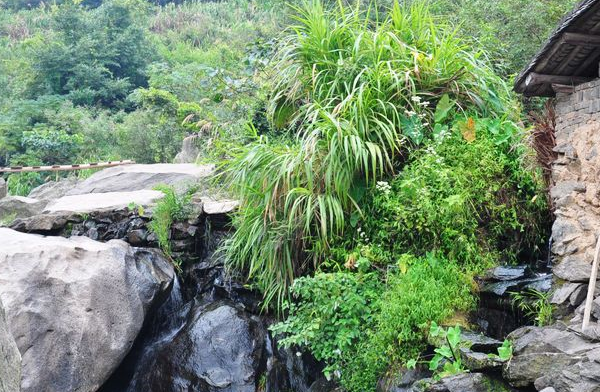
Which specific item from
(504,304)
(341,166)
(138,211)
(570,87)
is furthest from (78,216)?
(570,87)

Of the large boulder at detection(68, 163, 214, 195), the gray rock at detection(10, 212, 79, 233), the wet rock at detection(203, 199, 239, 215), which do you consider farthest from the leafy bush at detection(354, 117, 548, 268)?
the gray rock at detection(10, 212, 79, 233)

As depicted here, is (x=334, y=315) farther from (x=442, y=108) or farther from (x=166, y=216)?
(x=166, y=216)

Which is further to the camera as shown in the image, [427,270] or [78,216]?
[78,216]

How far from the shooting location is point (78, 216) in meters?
9.68

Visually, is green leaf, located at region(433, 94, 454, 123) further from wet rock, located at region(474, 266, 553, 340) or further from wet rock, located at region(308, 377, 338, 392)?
wet rock, located at region(308, 377, 338, 392)

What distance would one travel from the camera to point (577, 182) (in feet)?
18.9

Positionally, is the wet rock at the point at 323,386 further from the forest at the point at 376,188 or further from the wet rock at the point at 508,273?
the wet rock at the point at 508,273

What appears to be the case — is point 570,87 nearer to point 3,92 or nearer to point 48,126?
point 48,126

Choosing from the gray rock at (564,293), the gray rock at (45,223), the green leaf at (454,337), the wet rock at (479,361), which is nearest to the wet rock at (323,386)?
the green leaf at (454,337)

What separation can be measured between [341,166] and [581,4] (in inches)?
113

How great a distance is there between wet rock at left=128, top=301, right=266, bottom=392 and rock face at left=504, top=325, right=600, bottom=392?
3521 mm

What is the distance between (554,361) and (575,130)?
250 cm

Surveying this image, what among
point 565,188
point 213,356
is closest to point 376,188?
point 565,188

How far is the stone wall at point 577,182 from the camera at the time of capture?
545 cm
